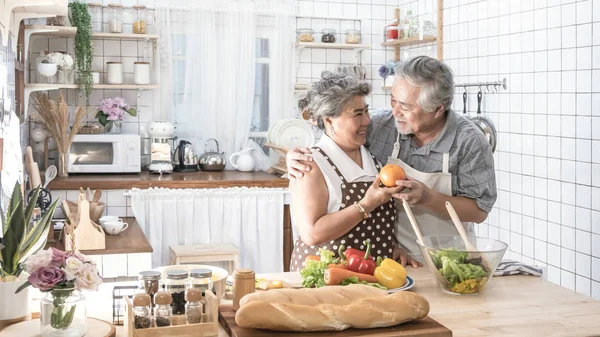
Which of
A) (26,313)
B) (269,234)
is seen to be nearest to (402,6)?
(269,234)

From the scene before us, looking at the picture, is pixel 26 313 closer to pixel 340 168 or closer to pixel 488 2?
pixel 340 168

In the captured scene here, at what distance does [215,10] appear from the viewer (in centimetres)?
573

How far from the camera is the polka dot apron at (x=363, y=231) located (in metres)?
2.73

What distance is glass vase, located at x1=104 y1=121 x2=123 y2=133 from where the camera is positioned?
5.54 m

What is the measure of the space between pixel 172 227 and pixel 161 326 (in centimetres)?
310

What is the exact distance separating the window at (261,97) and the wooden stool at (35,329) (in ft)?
13.3

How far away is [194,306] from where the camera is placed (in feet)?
6.25

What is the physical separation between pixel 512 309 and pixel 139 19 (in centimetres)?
415

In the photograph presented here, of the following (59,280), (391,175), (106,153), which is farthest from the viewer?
(106,153)

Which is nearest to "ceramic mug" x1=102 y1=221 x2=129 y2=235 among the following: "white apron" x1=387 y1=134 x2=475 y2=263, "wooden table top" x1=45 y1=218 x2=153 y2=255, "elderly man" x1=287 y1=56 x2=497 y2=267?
"wooden table top" x1=45 y1=218 x2=153 y2=255

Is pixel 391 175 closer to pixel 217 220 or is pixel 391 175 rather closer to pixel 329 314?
pixel 329 314

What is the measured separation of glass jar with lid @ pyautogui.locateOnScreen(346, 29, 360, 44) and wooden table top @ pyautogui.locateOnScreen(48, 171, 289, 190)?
133 cm

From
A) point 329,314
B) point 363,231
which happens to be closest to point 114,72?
point 363,231

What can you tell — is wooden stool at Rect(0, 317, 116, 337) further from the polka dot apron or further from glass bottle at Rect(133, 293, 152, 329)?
Result: the polka dot apron
